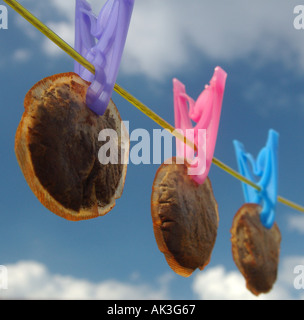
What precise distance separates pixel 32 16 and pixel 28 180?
17.9 inches

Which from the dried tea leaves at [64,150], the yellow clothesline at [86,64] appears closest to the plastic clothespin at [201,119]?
the yellow clothesline at [86,64]

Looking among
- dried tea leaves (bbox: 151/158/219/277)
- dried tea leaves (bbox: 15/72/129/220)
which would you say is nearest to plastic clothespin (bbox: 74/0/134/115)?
dried tea leaves (bbox: 15/72/129/220)

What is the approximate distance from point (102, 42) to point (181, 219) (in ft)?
2.26

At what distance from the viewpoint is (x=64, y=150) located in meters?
1.06

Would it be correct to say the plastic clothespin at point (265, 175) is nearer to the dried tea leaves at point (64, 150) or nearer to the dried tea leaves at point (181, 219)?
the dried tea leaves at point (181, 219)

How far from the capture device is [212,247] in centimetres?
173

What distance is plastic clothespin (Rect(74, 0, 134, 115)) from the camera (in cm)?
119

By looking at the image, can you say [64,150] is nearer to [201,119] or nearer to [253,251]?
[201,119]

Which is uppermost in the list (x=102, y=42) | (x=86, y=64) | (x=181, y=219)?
(x=102, y=42)

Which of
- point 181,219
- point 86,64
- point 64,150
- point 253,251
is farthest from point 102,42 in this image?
point 253,251

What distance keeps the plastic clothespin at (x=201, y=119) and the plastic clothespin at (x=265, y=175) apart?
81 cm

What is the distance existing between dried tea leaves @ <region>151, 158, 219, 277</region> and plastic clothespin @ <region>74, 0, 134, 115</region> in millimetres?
414

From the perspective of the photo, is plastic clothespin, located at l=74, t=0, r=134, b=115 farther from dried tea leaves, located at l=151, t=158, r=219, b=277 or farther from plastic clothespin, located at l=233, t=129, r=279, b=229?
plastic clothespin, located at l=233, t=129, r=279, b=229

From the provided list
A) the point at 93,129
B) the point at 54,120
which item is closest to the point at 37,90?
the point at 54,120
